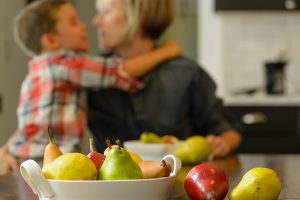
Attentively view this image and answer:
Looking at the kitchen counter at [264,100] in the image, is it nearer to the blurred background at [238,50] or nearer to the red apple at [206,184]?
the blurred background at [238,50]

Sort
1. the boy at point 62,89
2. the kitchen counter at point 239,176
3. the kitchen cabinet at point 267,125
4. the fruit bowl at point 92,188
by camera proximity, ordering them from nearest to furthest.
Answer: the fruit bowl at point 92,188 → the kitchen counter at point 239,176 → the boy at point 62,89 → the kitchen cabinet at point 267,125

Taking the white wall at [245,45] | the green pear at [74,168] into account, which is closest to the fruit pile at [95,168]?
the green pear at [74,168]


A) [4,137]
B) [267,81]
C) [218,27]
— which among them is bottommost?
[4,137]

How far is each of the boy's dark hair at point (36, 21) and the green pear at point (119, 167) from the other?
1680 mm

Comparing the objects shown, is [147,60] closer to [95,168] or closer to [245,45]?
[95,168]

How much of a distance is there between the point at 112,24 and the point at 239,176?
1.17 metres

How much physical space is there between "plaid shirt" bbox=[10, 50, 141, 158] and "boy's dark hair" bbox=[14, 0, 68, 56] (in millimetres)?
166

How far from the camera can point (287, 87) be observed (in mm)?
4180

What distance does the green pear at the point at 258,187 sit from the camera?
107 cm

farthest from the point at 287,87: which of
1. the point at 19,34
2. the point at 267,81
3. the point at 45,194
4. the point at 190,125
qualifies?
the point at 45,194

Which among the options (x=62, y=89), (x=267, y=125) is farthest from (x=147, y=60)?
(x=267, y=125)

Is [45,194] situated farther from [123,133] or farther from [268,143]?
[268,143]

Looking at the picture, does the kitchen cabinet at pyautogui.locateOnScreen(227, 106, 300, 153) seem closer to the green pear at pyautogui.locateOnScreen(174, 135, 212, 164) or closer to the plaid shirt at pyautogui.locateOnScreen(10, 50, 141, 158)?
the plaid shirt at pyautogui.locateOnScreen(10, 50, 141, 158)

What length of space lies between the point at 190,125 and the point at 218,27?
62.2 inches
